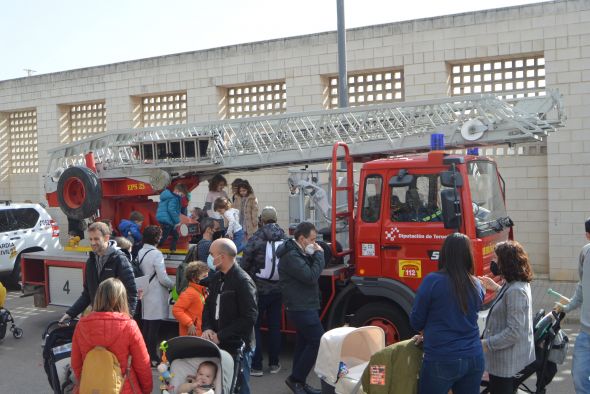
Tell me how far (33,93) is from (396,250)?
52.3 ft

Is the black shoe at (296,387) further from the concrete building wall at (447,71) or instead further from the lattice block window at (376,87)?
the lattice block window at (376,87)

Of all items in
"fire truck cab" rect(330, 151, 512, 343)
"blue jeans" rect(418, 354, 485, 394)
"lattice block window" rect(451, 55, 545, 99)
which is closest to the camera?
"blue jeans" rect(418, 354, 485, 394)

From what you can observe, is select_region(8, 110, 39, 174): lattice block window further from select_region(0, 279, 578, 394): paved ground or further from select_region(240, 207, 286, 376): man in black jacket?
select_region(240, 207, 286, 376): man in black jacket

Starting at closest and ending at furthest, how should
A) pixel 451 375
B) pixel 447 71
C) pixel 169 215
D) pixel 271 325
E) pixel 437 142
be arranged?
1. pixel 451 375
2. pixel 437 142
3. pixel 271 325
4. pixel 169 215
5. pixel 447 71

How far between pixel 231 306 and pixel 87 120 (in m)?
15.6

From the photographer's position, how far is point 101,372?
15.3 ft

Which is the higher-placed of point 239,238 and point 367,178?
point 367,178

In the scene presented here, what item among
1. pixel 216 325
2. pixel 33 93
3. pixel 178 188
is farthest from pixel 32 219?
pixel 216 325

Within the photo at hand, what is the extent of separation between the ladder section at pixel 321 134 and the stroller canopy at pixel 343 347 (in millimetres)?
3276

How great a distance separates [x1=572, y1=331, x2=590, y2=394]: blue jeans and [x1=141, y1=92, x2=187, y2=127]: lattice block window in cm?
1336

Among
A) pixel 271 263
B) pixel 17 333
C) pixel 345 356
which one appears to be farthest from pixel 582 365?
pixel 17 333

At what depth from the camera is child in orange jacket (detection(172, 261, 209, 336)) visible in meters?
6.45

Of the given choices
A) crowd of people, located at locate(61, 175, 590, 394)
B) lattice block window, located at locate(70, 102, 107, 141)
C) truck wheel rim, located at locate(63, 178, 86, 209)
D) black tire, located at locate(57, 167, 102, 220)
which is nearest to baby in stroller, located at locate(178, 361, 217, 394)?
crowd of people, located at locate(61, 175, 590, 394)

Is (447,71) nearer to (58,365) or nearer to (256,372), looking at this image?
(256,372)
